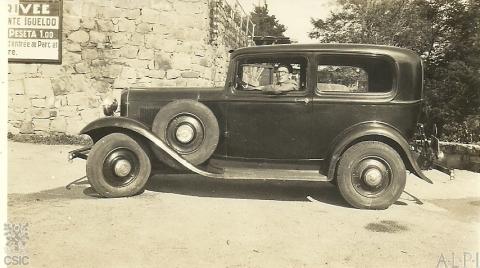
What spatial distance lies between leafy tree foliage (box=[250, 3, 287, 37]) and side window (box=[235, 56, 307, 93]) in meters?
38.3

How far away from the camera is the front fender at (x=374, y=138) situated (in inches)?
184

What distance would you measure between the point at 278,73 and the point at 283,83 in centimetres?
15

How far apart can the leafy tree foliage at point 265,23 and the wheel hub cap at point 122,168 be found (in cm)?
3902

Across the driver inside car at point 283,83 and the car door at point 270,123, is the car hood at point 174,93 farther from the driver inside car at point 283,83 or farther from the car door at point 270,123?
the driver inside car at point 283,83

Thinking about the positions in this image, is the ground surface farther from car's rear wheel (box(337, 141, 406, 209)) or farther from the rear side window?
the rear side window

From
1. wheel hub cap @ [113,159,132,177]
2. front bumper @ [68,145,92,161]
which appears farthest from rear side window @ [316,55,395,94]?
front bumper @ [68,145,92,161]

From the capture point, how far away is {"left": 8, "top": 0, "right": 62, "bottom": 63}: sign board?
8398 mm

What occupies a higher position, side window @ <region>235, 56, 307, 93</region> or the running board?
side window @ <region>235, 56, 307, 93</region>

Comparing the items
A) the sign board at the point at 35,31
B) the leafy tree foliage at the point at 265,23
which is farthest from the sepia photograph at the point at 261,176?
the leafy tree foliage at the point at 265,23

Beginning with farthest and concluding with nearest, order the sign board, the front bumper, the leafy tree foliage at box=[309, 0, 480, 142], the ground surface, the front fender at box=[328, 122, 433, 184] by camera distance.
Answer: the leafy tree foliage at box=[309, 0, 480, 142], the sign board, the front bumper, the front fender at box=[328, 122, 433, 184], the ground surface

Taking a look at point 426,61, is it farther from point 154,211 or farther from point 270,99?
point 154,211

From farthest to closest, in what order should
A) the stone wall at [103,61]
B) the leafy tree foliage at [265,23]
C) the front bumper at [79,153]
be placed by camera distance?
1. the leafy tree foliage at [265,23]
2. the stone wall at [103,61]
3. the front bumper at [79,153]

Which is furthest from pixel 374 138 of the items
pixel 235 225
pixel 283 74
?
pixel 235 225

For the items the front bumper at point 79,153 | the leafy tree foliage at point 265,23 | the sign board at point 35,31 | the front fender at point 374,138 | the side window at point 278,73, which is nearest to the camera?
the front fender at point 374,138
